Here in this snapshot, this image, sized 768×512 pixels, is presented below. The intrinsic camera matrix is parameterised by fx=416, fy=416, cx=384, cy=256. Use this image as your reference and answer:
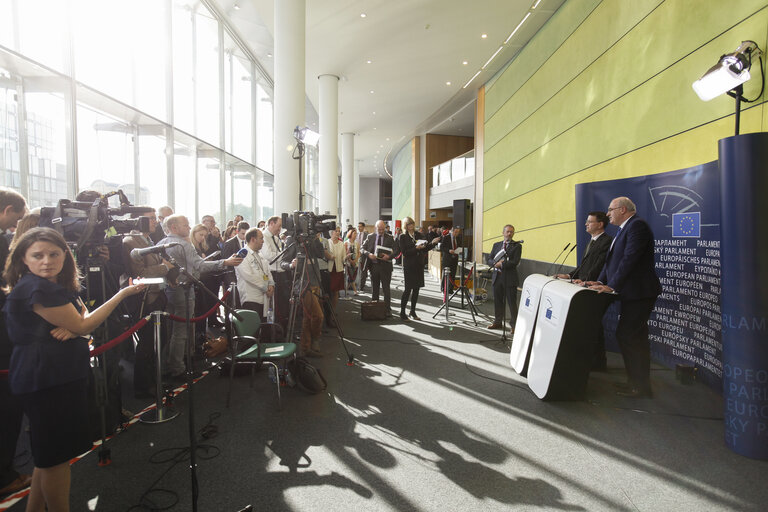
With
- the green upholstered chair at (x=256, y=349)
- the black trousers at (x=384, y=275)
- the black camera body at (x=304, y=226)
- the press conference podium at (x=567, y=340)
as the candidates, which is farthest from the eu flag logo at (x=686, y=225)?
the black trousers at (x=384, y=275)

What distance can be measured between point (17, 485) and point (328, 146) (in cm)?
1067

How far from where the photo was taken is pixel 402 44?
988cm

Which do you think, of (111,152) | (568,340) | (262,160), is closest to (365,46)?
(262,160)

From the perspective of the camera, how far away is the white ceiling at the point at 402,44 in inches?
318

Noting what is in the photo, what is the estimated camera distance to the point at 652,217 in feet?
14.0

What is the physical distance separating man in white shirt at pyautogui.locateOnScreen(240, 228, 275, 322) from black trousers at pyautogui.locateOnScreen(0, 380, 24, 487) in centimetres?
225

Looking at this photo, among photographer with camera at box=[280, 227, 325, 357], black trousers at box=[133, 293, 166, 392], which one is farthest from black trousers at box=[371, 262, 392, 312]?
black trousers at box=[133, 293, 166, 392]

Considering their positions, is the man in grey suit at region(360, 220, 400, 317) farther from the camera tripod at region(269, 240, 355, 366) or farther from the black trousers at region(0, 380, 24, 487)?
the black trousers at region(0, 380, 24, 487)

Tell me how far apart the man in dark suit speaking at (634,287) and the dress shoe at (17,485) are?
3.98 meters

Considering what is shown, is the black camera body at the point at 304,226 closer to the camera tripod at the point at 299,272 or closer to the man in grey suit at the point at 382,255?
the camera tripod at the point at 299,272

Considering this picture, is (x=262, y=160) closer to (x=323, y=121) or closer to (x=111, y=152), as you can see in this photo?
(x=323, y=121)

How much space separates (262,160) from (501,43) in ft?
22.4

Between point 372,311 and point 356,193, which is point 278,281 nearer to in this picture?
point 372,311

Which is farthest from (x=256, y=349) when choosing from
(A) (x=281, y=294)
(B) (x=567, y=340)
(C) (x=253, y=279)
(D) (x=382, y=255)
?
(D) (x=382, y=255)
